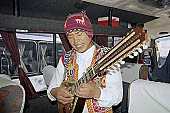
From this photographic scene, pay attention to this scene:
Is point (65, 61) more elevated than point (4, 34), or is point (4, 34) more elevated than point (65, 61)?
point (4, 34)

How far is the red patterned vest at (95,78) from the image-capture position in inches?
48.3

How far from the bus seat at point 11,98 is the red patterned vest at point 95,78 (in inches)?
19.4

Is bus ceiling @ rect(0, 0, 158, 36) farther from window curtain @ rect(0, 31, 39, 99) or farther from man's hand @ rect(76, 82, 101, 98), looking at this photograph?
man's hand @ rect(76, 82, 101, 98)

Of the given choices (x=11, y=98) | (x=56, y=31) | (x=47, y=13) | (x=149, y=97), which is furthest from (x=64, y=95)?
(x=47, y=13)

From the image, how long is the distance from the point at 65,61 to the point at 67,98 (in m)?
0.41

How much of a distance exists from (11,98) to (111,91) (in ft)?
3.17

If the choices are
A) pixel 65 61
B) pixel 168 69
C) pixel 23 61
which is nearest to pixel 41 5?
pixel 23 61

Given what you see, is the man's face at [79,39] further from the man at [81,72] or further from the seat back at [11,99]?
the seat back at [11,99]

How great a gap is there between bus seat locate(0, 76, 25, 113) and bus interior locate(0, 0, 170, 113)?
0.87m

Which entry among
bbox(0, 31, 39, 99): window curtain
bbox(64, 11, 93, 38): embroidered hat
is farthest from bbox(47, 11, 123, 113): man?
bbox(0, 31, 39, 99): window curtain

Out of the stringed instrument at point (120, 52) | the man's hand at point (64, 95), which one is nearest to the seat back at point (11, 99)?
the man's hand at point (64, 95)

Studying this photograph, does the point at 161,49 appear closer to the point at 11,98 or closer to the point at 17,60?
the point at 17,60

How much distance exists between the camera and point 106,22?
3199 mm

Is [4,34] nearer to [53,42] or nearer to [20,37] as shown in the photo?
[20,37]
